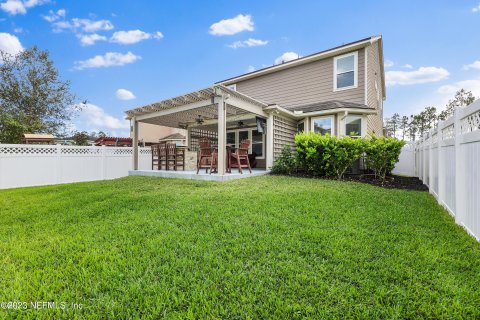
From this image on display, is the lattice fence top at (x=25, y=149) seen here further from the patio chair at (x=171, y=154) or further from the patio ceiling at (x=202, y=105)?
the patio chair at (x=171, y=154)

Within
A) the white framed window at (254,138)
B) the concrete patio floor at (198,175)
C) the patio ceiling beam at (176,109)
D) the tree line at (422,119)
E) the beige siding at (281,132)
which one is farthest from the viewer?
the tree line at (422,119)

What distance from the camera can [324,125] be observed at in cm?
931

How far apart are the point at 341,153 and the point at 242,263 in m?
5.66

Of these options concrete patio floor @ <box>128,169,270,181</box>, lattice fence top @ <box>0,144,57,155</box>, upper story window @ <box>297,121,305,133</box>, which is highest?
upper story window @ <box>297,121,305,133</box>

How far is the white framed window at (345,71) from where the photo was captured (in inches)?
376

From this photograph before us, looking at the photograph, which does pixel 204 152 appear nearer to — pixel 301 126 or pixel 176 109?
pixel 176 109

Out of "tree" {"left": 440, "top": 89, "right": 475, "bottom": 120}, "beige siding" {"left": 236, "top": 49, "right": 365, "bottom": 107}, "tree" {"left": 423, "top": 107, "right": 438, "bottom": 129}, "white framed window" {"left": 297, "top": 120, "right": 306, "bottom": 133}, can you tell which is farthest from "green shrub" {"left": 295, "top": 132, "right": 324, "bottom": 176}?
"tree" {"left": 423, "top": 107, "right": 438, "bottom": 129}

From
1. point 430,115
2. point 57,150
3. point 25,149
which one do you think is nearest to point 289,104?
point 57,150

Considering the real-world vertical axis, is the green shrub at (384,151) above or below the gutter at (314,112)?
below

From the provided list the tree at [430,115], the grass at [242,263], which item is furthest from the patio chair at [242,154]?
the tree at [430,115]

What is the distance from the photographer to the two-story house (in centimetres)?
758

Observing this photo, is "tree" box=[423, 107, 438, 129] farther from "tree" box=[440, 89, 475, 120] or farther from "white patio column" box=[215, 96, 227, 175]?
"white patio column" box=[215, 96, 227, 175]

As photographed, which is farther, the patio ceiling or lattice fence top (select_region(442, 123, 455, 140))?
the patio ceiling

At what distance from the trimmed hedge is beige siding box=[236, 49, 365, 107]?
3295 millimetres
